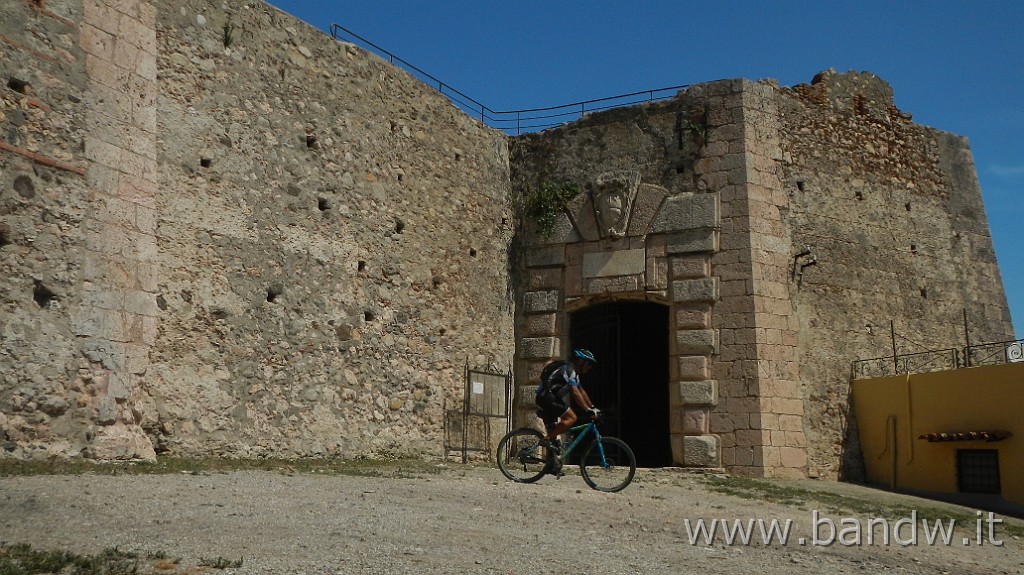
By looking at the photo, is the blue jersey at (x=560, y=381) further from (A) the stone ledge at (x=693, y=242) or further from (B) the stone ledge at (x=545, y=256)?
(B) the stone ledge at (x=545, y=256)

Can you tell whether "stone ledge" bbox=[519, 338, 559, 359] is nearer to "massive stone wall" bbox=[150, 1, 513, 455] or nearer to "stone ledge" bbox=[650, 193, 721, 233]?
"massive stone wall" bbox=[150, 1, 513, 455]

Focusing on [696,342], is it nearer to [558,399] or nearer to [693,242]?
[693,242]

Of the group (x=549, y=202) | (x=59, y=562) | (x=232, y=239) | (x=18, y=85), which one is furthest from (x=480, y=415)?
(x=59, y=562)

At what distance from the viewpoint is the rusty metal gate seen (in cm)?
1392

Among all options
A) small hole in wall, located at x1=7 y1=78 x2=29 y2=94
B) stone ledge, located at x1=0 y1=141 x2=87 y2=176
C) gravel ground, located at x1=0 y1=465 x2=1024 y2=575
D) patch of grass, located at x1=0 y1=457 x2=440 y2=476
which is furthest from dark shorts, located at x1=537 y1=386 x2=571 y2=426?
small hole in wall, located at x1=7 y1=78 x2=29 y2=94

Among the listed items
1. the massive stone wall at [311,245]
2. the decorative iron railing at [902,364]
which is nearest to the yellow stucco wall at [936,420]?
the decorative iron railing at [902,364]

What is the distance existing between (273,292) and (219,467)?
2.72 meters

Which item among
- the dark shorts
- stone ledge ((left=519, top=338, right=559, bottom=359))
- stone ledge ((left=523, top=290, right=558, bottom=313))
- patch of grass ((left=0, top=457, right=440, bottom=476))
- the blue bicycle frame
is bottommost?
patch of grass ((left=0, top=457, right=440, bottom=476))

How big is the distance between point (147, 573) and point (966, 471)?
1171 centimetres

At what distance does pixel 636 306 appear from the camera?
587 inches

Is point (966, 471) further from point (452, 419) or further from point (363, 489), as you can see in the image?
point (363, 489)

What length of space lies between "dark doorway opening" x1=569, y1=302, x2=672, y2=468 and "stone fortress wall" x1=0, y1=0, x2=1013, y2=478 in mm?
382

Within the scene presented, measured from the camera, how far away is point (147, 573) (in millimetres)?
4801

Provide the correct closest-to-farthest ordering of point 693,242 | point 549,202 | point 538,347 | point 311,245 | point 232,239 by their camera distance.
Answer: point 232,239 → point 311,245 → point 693,242 → point 538,347 → point 549,202
